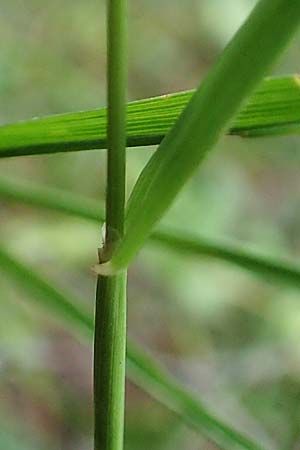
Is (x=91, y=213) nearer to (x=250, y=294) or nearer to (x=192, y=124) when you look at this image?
(x=192, y=124)

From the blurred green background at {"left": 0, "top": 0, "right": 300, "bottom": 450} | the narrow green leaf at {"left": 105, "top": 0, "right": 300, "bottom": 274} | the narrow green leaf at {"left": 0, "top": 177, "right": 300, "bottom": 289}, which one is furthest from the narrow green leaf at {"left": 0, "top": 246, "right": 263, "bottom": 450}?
the blurred green background at {"left": 0, "top": 0, "right": 300, "bottom": 450}

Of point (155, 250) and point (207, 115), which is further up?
point (207, 115)

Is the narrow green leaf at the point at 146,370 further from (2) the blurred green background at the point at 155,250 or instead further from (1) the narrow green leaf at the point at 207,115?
(2) the blurred green background at the point at 155,250

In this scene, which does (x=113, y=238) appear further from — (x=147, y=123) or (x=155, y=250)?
(x=155, y=250)

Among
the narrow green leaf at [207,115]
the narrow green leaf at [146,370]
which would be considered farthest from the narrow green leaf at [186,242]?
the narrow green leaf at [207,115]

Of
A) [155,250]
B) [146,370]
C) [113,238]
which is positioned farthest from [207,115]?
[155,250]
